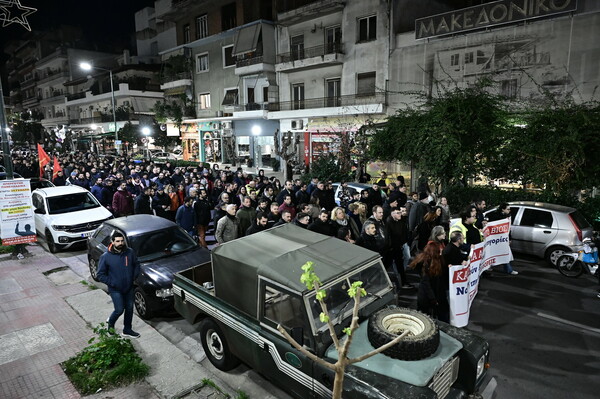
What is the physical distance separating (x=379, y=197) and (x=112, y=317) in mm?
8459

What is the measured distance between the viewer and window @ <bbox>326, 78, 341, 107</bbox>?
2498 cm

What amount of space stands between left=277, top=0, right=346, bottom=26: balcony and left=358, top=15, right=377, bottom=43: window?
1832 mm

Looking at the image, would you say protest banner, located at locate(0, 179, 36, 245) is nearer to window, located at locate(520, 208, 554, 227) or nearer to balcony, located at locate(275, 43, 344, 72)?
window, located at locate(520, 208, 554, 227)

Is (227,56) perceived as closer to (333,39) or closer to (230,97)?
(230,97)

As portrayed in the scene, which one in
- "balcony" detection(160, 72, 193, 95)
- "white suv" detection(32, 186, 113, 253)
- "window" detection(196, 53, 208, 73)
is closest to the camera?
"white suv" detection(32, 186, 113, 253)

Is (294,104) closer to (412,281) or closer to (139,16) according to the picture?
(412,281)

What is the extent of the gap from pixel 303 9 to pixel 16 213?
71.0 feet

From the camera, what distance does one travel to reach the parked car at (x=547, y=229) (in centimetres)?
899

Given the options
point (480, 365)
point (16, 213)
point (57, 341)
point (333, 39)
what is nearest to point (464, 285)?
point (480, 365)

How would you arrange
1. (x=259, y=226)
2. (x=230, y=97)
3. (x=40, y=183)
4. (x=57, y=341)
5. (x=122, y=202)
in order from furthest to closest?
(x=230, y=97) < (x=40, y=183) < (x=122, y=202) < (x=259, y=226) < (x=57, y=341)

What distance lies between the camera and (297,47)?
27.8 metres

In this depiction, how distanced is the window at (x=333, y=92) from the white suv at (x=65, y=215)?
16.9m

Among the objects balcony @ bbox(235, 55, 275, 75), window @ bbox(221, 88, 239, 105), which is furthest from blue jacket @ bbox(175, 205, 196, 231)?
window @ bbox(221, 88, 239, 105)

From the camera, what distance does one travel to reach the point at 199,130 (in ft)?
121
